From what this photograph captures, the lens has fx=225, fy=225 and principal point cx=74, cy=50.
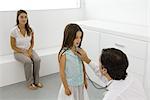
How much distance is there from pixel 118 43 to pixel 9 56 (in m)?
1.63

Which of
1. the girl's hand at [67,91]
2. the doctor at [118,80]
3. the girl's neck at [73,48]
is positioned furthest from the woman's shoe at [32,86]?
the doctor at [118,80]

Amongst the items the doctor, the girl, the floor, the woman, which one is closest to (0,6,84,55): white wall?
the woman

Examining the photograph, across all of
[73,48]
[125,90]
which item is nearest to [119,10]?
[73,48]

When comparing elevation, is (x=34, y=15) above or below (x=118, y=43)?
above

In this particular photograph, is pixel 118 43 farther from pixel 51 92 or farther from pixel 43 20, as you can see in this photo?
pixel 43 20

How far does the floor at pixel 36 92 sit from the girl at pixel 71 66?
0.80 metres

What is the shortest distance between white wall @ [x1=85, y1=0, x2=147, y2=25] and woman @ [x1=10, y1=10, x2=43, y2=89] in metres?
1.22

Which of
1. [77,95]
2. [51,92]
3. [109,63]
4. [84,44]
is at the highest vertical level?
[109,63]

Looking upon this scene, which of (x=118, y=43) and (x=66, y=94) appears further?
(x=118, y=43)

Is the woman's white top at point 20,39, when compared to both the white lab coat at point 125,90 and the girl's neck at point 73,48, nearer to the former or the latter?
the girl's neck at point 73,48

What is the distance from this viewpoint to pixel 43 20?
368 cm

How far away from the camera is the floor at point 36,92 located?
114 inches

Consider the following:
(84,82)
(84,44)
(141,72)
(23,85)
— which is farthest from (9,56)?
(141,72)

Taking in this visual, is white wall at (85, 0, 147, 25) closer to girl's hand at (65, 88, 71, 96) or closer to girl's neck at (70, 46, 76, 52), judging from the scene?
girl's neck at (70, 46, 76, 52)
